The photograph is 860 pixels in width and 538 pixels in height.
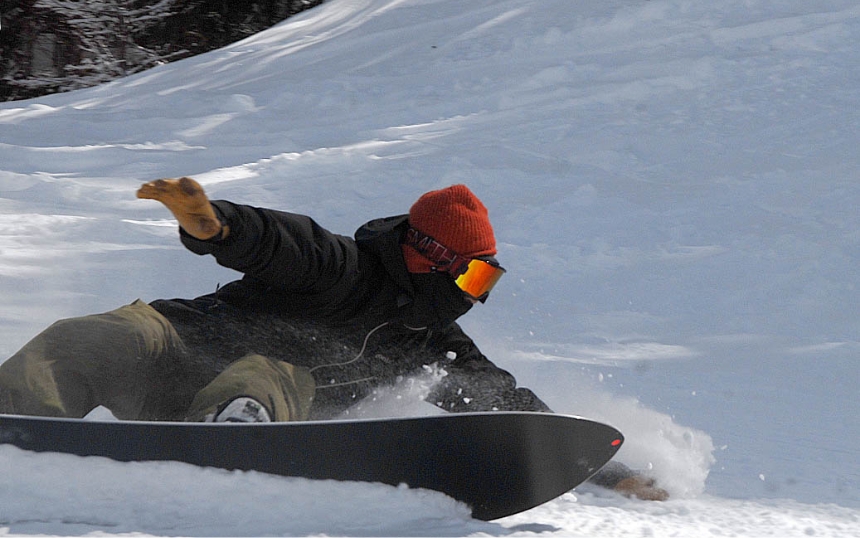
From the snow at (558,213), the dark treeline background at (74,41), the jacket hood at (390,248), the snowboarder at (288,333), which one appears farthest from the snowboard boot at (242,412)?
the dark treeline background at (74,41)

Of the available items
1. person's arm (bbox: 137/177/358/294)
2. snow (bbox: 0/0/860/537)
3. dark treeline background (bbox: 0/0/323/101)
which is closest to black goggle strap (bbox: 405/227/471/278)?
person's arm (bbox: 137/177/358/294)

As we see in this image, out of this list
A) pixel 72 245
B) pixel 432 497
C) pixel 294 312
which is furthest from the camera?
pixel 72 245

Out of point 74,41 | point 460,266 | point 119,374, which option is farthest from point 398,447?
point 74,41

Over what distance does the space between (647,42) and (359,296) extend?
633 centimetres

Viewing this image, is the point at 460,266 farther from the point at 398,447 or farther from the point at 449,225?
the point at 398,447

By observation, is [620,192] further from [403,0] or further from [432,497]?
[403,0]

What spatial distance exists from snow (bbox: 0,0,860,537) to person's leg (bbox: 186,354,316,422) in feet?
0.64

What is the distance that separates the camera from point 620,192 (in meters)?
5.73

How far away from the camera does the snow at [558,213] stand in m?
2.23

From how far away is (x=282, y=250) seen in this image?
207 centimetres

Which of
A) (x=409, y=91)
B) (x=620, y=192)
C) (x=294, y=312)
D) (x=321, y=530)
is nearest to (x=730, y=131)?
(x=620, y=192)

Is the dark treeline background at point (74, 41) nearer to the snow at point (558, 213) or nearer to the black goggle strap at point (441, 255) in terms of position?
the snow at point (558, 213)

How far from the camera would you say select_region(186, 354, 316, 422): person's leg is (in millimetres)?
2105

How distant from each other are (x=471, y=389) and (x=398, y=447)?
1.87 ft
